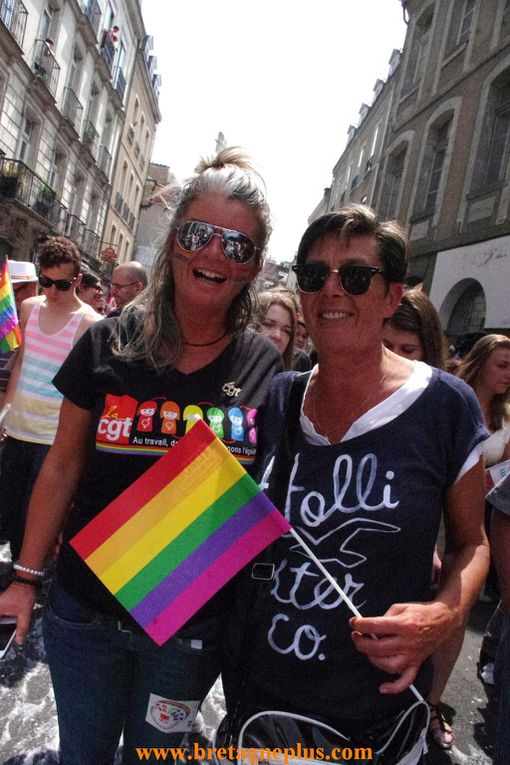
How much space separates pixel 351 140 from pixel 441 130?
51.7 ft

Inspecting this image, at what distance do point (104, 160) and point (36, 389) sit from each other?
25160 millimetres

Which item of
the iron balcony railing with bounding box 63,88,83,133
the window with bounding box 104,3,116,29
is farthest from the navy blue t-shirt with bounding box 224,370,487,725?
the window with bounding box 104,3,116,29

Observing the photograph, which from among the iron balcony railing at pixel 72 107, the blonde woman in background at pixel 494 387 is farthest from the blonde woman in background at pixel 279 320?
the iron balcony railing at pixel 72 107

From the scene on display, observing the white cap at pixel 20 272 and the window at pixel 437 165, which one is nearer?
the white cap at pixel 20 272

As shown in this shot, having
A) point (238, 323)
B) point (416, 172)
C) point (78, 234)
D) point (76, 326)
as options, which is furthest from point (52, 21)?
point (238, 323)

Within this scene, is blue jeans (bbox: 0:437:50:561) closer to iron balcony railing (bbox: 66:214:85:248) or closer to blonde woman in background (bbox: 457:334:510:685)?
blonde woman in background (bbox: 457:334:510:685)

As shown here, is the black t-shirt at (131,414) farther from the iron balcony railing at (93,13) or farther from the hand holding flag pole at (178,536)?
the iron balcony railing at (93,13)

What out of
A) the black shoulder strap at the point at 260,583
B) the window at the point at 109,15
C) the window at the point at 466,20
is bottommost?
the black shoulder strap at the point at 260,583

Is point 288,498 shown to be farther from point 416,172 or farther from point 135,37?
point 135,37

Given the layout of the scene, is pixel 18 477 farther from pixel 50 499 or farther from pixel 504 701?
pixel 504 701

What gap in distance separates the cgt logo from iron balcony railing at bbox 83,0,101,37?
22668mm

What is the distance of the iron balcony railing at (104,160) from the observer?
24953mm

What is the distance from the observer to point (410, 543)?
4.11 ft

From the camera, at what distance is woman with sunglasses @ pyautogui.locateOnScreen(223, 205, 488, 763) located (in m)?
1.24
